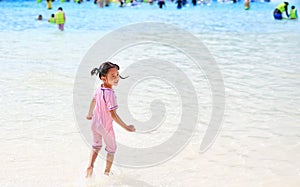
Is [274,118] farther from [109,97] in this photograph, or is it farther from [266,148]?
[109,97]

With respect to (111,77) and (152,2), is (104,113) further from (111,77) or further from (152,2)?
(152,2)

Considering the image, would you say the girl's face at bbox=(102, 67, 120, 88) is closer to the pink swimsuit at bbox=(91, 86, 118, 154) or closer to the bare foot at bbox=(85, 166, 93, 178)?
the pink swimsuit at bbox=(91, 86, 118, 154)

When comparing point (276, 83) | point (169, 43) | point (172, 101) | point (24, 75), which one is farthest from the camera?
point (169, 43)

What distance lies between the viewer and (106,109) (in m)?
4.28

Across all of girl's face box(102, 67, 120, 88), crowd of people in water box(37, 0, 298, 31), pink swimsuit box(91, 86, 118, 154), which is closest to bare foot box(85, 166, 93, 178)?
pink swimsuit box(91, 86, 118, 154)

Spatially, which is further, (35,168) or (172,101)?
(172,101)

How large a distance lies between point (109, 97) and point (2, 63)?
8.12 m

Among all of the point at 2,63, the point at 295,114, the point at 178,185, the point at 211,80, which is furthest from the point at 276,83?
the point at 2,63

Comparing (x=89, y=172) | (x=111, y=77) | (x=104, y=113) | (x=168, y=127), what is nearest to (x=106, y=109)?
(x=104, y=113)

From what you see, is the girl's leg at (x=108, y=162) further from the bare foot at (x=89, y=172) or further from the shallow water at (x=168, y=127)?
the bare foot at (x=89, y=172)

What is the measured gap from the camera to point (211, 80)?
9.54m

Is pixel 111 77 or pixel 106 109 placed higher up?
pixel 111 77

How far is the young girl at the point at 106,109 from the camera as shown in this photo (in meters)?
4.21

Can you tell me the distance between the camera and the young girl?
421 centimetres
